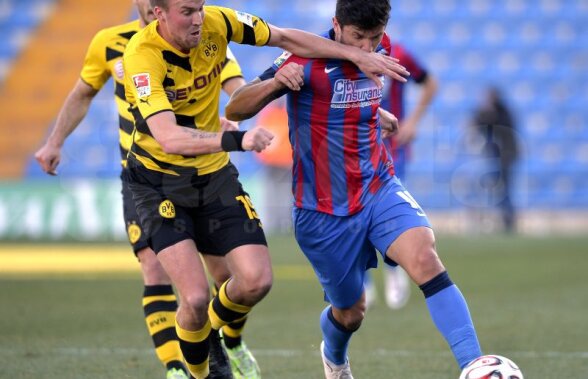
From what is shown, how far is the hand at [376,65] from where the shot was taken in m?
5.34

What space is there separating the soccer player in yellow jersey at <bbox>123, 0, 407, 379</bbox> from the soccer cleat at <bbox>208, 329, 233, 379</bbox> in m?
0.14

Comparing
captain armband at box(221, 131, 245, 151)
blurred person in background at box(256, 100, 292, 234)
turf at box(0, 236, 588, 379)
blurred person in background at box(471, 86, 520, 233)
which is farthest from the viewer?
blurred person in background at box(471, 86, 520, 233)

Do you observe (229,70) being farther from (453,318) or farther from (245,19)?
(453,318)

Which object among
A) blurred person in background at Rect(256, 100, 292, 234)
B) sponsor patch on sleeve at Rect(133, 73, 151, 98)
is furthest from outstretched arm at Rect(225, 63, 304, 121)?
blurred person in background at Rect(256, 100, 292, 234)

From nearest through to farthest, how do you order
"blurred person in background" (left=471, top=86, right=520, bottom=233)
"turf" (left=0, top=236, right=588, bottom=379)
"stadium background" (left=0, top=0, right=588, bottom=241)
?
1. "turf" (left=0, top=236, right=588, bottom=379)
2. "blurred person in background" (left=471, top=86, right=520, bottom=233)
3. "stadium background" (left=0, top=0, right=588, bottom=241)

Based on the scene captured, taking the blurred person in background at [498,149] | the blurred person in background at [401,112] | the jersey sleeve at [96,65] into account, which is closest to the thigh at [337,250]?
the jersey sleeve at [96,65]

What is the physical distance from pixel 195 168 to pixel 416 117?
14.1ft

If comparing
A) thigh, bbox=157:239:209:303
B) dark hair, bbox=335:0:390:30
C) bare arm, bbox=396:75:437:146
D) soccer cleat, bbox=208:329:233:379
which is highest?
dark hair, bbox=335:0:390:30

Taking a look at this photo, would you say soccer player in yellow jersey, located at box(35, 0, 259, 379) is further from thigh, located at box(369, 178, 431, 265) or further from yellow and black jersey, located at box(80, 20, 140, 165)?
thigh, located at box(369, 178, 431, 265)

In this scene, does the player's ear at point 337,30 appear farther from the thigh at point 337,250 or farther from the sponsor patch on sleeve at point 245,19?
the thigh at point 337,250

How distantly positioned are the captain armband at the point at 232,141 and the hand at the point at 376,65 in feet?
2.90

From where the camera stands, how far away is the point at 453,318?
5.02 metres

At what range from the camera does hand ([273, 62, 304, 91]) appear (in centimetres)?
528

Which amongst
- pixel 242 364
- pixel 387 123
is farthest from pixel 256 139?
pixel 242 364
